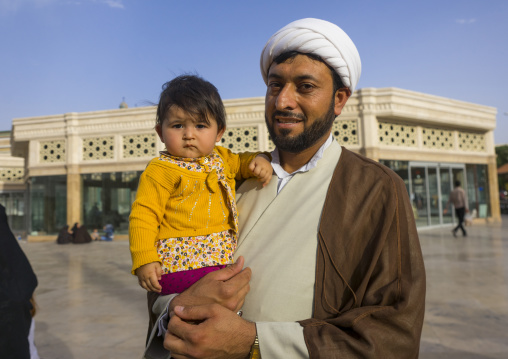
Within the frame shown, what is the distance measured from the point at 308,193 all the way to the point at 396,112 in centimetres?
1206

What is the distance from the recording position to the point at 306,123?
129cm

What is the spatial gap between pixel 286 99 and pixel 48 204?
586 inches

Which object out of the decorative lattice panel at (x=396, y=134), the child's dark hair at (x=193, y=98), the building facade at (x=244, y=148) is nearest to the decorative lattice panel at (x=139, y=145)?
the building facade at (x=244, y=148)

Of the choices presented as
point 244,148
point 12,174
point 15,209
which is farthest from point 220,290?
point 12,174

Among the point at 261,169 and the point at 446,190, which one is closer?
the point at 261,169

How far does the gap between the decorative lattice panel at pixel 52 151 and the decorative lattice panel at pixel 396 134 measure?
11259 millimetres

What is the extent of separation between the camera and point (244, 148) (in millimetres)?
12922

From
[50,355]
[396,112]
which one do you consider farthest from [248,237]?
[396,112]

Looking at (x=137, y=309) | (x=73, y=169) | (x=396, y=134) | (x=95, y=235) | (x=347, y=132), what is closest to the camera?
(x=137, y=309)

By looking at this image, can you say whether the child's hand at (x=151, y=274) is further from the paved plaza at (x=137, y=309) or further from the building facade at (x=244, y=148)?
the building facade at (x=244, y=148)

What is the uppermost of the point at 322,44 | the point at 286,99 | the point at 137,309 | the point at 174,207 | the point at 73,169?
the point at 73,169

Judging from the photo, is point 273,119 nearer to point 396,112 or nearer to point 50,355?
point 50,355

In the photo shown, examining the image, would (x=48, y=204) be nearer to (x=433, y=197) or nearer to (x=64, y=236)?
(x=64, y=236)

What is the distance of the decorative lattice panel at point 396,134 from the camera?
12.8 metres
